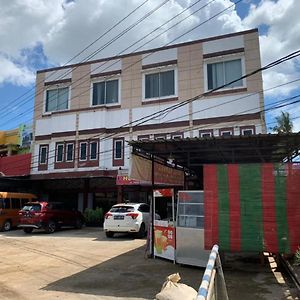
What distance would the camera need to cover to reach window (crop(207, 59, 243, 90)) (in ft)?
76.5

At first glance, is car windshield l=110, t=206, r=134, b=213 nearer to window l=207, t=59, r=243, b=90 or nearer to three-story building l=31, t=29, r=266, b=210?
three-story building l=31, t=29, r=266, b=210

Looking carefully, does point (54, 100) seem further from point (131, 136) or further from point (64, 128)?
point (131, 136)

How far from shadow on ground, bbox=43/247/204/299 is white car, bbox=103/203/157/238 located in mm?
5504

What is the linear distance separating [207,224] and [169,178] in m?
6.51

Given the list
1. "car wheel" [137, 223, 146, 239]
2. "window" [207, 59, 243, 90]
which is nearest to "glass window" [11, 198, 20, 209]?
"car wheel" [137, 223, 146, 239]

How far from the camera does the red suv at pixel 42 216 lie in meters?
20.8

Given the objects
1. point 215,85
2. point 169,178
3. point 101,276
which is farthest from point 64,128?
point 101,276

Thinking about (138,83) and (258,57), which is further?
(138,83)

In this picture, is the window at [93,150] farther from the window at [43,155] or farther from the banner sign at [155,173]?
the banner sign at [155,173]

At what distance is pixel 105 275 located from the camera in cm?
961

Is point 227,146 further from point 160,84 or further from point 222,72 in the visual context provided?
point 160,84

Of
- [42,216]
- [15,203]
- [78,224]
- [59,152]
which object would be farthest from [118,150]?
[15,203]

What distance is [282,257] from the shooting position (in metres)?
10.6

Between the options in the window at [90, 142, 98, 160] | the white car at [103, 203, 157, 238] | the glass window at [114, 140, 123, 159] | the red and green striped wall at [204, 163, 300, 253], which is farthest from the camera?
the window at [90, 142, 98, 160]
